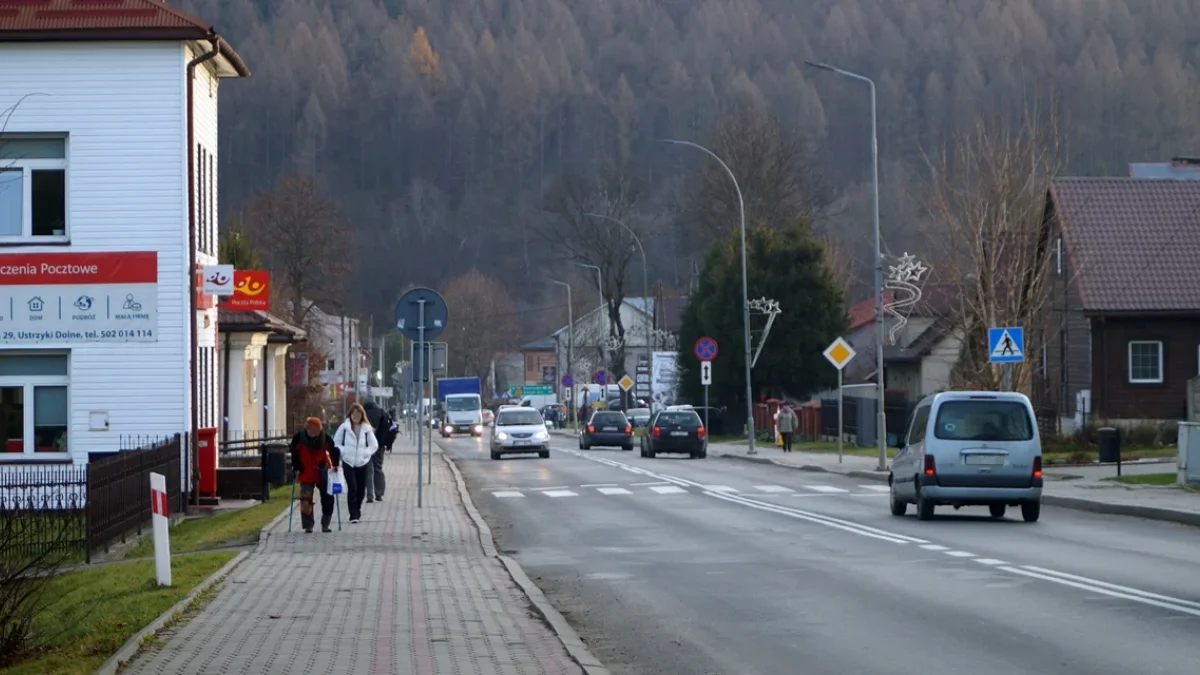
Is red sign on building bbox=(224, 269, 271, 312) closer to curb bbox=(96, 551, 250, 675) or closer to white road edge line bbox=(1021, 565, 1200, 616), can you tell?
curb bbox=(96, 551, 250, 675)

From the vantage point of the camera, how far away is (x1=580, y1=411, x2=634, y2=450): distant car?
57781 millimetres

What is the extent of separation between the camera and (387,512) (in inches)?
955

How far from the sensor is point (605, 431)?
57.8m

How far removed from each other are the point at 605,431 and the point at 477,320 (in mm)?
61729

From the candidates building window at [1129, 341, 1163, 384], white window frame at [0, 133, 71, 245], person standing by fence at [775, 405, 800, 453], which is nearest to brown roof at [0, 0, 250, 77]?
white window frame at [0, 133, 71, 245]

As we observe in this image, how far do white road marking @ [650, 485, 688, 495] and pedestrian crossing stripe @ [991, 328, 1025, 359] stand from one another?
648 cm

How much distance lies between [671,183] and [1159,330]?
56.4 meters

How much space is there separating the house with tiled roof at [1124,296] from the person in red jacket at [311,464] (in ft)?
101

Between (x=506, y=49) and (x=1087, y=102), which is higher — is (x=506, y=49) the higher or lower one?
the higher one

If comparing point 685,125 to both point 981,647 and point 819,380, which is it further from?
point 981,647

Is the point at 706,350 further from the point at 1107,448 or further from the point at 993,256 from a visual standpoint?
the point at 1107,448

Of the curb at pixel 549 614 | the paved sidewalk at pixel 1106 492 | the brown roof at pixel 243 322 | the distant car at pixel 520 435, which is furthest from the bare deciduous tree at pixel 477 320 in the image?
the curb at pixel 549 614

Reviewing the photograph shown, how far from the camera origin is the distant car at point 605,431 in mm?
57781

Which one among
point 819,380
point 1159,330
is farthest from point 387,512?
point 819,380
